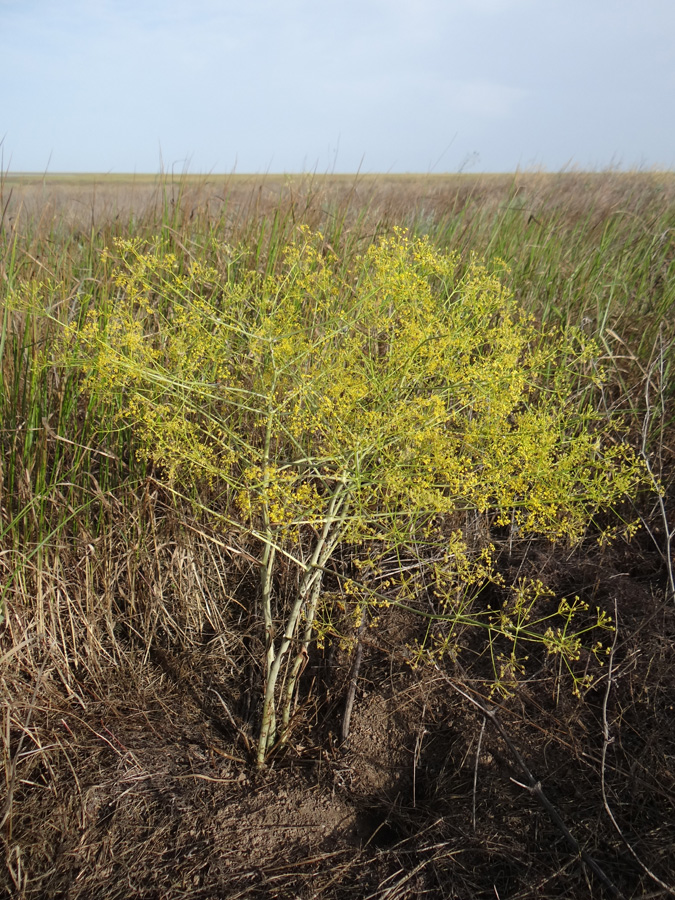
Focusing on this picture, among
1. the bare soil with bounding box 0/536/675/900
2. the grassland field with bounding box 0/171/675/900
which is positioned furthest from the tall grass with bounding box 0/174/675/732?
the bare soil with bounding box 0/536/675/900

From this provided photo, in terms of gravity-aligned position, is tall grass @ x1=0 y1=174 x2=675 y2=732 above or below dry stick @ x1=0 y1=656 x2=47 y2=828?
above

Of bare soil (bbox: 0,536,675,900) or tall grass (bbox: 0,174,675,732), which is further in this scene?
tall grass (bbox: 0,174,675,732)

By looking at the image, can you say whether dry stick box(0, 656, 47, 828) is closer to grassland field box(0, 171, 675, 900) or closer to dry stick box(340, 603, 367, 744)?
grassland field box(0, 171, 675, 900)

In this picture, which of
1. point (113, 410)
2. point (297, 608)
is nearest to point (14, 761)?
point (297, 608)

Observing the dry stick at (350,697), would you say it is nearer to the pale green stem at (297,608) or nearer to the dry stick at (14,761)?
the pale green stem at (297,608)

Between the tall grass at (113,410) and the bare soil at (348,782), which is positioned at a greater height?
the tall grass at (113,410)

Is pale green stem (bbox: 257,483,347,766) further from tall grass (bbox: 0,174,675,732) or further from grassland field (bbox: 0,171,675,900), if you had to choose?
tall grass (bbox: 0,174,675,732)

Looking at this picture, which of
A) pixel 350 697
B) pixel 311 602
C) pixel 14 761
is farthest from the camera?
pixel 350 697

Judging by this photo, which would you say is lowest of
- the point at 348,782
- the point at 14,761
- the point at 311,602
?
the point at 348,782

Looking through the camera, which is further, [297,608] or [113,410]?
[113,410]

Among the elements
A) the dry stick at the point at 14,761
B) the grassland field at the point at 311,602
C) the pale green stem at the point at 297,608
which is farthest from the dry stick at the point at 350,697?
the dry stick at the point at 14,761

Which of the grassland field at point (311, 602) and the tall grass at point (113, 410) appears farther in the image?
the tall grass at point (113, 410)

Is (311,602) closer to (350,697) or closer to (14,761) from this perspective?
(350,697)

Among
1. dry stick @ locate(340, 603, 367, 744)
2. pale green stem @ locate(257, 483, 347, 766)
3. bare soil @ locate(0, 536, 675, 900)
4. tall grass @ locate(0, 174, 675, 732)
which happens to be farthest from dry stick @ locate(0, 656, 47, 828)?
dry stick @ locate(340, 603, 367, 744)
